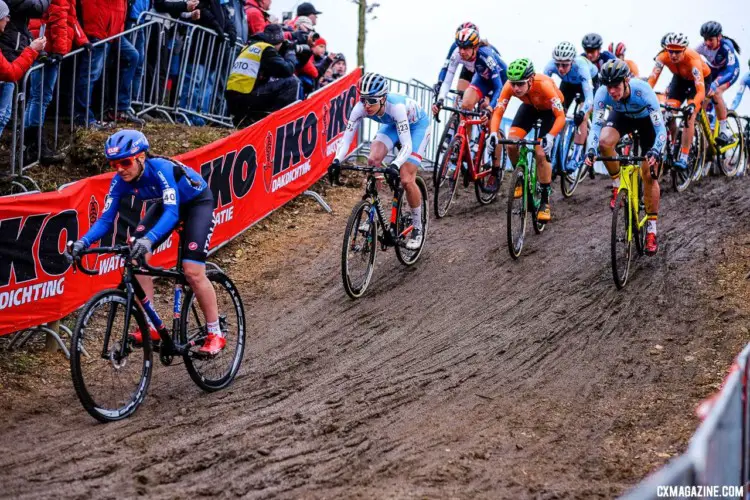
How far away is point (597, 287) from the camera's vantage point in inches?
405

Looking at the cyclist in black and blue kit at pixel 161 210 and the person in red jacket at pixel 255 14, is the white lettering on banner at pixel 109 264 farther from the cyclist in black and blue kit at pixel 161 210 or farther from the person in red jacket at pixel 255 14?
the person in red jacket at pixel 255 14

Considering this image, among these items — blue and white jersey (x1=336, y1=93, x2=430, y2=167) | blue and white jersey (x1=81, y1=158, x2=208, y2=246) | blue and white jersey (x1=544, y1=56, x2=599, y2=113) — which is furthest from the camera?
blue and white jersey (x1=544, y1=56, x2=599, y2=113)

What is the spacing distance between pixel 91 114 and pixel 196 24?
2297 millimetres

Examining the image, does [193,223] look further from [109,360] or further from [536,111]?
[536,111]

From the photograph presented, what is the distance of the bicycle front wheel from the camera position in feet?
20.9

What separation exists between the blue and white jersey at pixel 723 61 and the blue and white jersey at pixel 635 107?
17.7ft

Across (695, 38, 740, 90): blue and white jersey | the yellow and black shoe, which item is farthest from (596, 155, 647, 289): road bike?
(695, 38, 740, 90): blue and white jersey

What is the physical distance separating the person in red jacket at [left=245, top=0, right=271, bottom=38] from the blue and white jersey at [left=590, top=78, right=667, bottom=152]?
6210 millimetres

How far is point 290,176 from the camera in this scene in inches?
514

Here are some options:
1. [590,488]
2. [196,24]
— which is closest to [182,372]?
[590,488]

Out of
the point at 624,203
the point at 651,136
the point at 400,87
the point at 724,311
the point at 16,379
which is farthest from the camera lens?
the point at 400,87

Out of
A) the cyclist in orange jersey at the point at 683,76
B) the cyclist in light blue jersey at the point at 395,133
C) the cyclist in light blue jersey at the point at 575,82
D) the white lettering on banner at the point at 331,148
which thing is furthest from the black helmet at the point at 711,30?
the cyclist in light blue jersey at the point at 395,133

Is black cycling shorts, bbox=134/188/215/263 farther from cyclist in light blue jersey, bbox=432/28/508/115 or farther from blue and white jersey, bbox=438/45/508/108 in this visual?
blue and white jersey, bbox=438/45/508/108

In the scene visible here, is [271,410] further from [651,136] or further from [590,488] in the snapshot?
[651,136]
